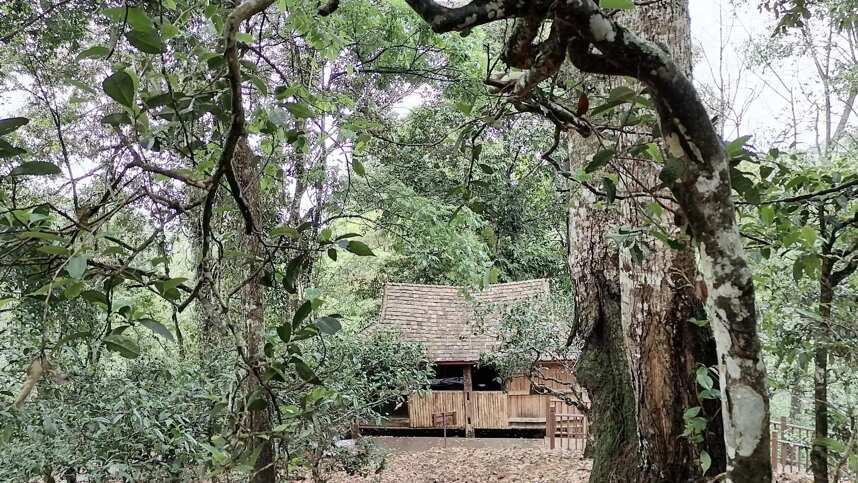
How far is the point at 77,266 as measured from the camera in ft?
2.65

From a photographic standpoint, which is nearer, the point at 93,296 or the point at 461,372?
the point at 93,296

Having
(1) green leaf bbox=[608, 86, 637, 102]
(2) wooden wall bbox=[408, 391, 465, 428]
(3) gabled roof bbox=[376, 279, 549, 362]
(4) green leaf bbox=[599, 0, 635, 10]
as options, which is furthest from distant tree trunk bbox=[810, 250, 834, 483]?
(2) wooden wall bbox=[408, 391, 465, 428]

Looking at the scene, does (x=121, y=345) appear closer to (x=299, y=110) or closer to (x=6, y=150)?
(x=6, y=150)

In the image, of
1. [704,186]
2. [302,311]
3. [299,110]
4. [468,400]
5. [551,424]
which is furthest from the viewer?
[468,400]

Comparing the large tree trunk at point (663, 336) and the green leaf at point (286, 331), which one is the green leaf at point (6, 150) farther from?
the large tree trunk at point (663, 336)

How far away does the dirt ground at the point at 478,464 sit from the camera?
24.0 ft

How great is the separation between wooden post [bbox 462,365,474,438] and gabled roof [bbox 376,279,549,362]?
0.56 metres

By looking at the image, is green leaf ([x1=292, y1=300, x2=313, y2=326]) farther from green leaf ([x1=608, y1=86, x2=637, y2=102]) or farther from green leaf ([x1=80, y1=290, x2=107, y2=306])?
green leaf ([x1=608, y1=86, x2=637, y2=102])

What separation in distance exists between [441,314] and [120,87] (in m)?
12.7

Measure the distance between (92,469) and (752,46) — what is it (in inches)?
649

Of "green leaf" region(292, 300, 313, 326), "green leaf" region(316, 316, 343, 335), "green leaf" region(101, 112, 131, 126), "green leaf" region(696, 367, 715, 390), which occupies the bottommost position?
"green leaf" region(696, 367, 715, 390)

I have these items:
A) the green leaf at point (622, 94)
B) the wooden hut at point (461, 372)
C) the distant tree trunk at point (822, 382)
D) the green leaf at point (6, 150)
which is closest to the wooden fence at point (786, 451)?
the distant tree trunk at point (822, 382)

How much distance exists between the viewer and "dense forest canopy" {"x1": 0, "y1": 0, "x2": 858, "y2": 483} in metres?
1.03

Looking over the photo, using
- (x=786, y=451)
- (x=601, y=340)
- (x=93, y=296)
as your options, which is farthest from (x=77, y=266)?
(x=786, y=451)
